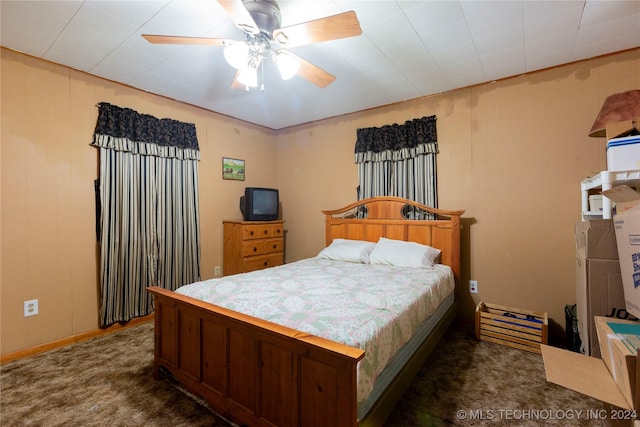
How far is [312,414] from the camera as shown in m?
1.18

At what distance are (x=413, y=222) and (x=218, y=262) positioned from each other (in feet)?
8.12

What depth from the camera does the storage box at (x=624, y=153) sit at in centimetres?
154

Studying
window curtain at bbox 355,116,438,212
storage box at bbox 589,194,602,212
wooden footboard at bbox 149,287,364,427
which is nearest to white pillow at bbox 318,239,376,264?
window curtain at bbox 355,116,438,212

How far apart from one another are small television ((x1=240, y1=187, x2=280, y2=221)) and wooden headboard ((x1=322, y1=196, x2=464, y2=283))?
2.68 ft

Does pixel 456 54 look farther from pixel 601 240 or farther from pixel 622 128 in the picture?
pixel 601 240

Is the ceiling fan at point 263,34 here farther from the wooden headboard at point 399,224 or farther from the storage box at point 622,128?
the wooden headboard at point 399,224

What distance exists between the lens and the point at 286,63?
175 cm

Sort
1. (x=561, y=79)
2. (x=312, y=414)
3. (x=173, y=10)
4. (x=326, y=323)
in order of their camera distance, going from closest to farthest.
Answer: (x=312, y=414), (x=326, y=323), (x=173, y=10), (x=561, y=79)

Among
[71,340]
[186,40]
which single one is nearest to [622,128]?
[186,40]

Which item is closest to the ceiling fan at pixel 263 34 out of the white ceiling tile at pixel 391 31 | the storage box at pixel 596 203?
the white ceiling tile at pixel 391 31

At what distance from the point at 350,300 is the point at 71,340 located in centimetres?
259

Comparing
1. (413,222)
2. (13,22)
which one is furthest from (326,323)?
(13,22)

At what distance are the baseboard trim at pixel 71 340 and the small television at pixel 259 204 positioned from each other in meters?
1.58

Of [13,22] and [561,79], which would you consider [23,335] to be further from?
[561,79]
